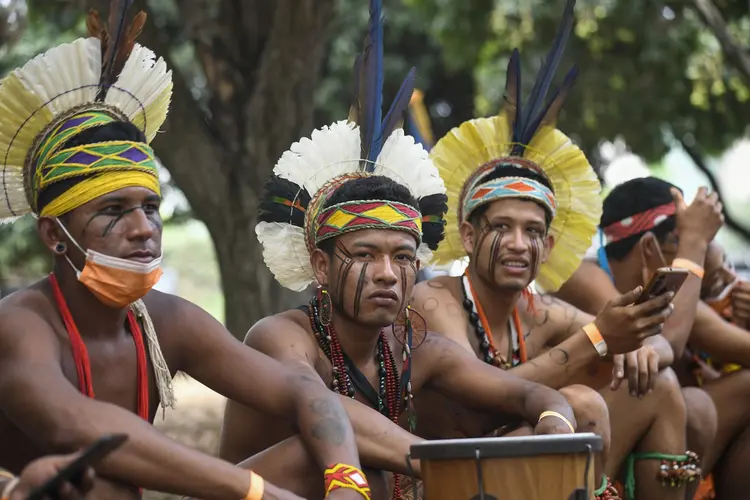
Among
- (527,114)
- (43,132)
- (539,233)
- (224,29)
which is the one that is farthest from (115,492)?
(224,29)

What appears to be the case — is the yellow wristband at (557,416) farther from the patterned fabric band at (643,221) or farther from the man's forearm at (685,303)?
the patterned fabric band at (643,221)

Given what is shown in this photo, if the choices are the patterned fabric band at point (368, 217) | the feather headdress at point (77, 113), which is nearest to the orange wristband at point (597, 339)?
the patterned fabric band at point (368, 217)

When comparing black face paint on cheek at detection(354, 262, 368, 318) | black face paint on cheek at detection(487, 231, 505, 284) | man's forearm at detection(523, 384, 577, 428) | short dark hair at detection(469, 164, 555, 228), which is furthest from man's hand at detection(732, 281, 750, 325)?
black face paint on cheek at detection(354, 262, 368, 318)

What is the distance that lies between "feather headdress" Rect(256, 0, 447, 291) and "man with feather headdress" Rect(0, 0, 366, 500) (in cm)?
76

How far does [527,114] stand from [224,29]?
380cm

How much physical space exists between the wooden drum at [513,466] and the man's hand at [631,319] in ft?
4.62

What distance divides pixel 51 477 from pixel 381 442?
4.60 feet

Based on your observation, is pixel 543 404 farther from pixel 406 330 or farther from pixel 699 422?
pixel 699 422

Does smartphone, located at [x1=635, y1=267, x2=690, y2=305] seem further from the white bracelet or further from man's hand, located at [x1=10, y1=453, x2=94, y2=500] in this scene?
the white bracelet

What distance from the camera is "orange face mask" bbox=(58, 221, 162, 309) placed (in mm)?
3676

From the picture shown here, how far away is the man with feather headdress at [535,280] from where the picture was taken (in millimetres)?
4918

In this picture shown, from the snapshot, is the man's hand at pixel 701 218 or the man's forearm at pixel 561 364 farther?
the man's hand at pixel 701 218

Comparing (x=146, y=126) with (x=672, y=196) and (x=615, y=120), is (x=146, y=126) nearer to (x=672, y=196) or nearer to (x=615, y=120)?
(x=672, y=196)

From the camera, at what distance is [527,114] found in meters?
5.55
